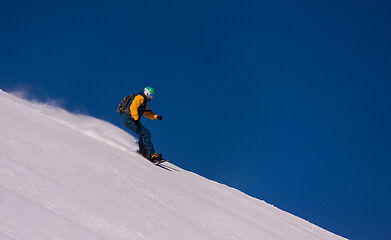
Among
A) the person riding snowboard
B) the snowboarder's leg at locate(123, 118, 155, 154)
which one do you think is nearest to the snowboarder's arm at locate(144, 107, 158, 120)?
the person riding snowboard

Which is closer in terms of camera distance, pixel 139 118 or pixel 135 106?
pixel 135 106

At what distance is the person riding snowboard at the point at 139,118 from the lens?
37.2 feet

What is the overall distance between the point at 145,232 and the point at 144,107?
25.3ft

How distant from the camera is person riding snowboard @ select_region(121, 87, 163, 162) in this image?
1133 cm

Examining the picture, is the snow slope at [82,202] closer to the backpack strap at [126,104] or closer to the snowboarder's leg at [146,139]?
the snowboarder's leg at [146,139]


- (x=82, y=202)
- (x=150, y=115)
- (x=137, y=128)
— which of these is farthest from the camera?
(x=150, y=115)

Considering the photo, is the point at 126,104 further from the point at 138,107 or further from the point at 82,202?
the point at 82,202

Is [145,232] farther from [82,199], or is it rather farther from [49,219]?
[49,219]

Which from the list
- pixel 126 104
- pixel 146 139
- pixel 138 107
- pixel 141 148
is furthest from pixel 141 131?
pixel 126 104

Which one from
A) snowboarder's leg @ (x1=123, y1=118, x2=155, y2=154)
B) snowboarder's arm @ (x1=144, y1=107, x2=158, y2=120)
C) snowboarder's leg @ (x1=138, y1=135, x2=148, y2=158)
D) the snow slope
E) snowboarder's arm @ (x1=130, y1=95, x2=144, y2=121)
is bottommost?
the snow slope

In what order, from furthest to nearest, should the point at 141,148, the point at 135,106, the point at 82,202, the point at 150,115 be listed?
the point at 150,115 < the point at 141,148 < the point at 135,106 < the point at 82,202

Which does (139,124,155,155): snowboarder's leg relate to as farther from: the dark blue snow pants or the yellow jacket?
the yellow jacket

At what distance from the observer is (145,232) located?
164 inches

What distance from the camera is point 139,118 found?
11.6 metres
